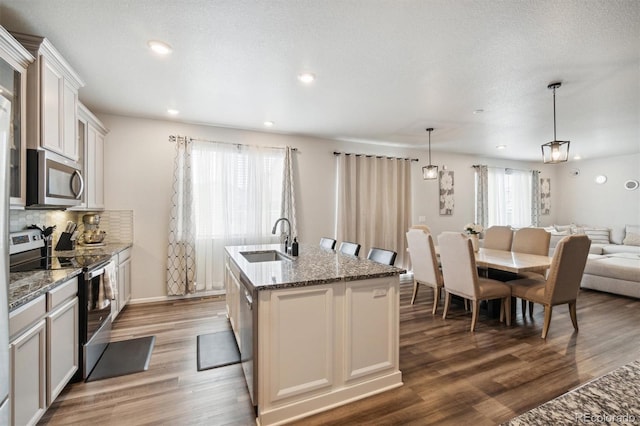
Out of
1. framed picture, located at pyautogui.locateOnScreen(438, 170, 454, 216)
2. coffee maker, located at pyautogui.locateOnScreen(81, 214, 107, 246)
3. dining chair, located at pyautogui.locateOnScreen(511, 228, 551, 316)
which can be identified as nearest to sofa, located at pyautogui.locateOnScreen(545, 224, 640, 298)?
dining chair, located at pyautogui.locateOnScreen(511, 228, 551, 316)

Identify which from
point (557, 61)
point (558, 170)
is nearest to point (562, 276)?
point (557, 61)

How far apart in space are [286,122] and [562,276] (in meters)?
3.76

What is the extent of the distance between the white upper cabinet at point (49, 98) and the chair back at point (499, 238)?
17.4ft

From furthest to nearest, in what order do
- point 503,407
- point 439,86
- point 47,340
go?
point 439,86 → point 503,407 → point 47,340

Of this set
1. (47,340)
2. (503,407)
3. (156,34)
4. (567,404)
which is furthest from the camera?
(156,34)

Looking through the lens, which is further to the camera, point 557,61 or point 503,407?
point 557,61

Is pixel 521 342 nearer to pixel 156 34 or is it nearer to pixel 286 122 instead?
pixel 286 122

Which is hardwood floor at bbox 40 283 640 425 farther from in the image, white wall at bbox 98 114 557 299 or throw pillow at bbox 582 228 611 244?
throw pillow at bbox 582 228 611 244

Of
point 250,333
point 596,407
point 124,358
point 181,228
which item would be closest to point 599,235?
point 250,333

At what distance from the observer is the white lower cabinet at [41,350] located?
1453 millimetres

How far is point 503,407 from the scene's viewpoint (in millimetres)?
1896

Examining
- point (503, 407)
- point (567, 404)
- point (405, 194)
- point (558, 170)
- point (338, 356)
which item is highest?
point (558, 170)

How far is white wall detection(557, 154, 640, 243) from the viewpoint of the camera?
21.4 feet

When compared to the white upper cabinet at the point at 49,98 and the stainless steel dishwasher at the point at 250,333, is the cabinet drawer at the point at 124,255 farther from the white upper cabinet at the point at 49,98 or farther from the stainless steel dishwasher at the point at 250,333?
the stainless steel dishwasher at the point at 250,333
